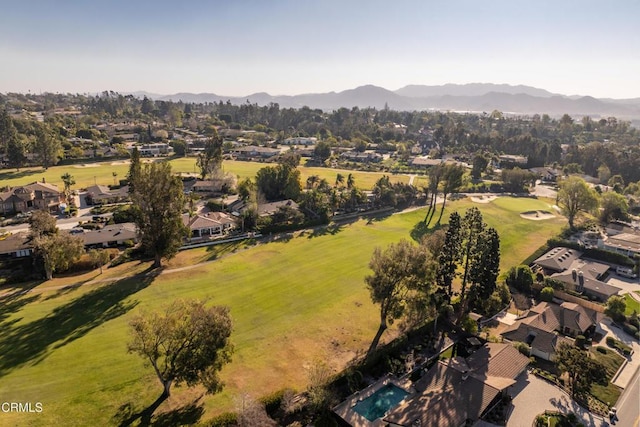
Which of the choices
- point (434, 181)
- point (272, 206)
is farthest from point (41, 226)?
point (434, 181)

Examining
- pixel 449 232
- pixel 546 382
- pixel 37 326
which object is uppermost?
pixel 449 232

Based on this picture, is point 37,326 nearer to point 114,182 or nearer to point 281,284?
point 281,284

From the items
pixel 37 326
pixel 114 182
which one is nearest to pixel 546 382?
pixel 37 326

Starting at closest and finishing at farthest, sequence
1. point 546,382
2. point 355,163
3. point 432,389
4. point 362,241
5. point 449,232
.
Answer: point 432,389 < point 546,382 < point 449,232 < point 362,241 < point 355,163

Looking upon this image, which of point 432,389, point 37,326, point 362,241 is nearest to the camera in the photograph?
point 432,389

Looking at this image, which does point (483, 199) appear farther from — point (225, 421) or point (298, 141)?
point (298, 141)

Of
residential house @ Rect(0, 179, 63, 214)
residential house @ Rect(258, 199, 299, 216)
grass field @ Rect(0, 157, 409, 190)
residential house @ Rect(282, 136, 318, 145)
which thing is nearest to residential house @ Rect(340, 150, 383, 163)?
grass field @ Rect(0, 157, 409, 190)

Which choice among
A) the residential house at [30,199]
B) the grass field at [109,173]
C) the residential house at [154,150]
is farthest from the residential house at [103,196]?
the residential house at [154,150]
